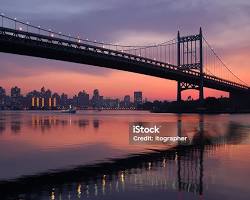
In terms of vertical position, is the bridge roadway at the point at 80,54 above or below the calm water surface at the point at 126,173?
above

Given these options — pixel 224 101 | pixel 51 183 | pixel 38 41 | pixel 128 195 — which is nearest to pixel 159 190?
pixel 128 195

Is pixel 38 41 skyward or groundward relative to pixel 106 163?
skyward

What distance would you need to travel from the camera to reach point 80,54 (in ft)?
210

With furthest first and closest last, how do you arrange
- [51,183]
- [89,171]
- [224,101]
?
1. [224,101]
2. [89,171]
3. [51,183]

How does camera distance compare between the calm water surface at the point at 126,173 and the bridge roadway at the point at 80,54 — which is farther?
the bridge roadway at the point at 80,54

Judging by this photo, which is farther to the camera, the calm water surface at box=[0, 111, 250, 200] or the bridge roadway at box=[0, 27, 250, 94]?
the bridge roadway at box=[0, 27, 250, 94]

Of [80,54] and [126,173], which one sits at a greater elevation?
[80,54]

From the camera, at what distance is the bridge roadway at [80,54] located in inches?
2194

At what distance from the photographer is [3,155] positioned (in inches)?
826

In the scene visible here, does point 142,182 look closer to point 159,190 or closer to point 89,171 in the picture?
point 159,190

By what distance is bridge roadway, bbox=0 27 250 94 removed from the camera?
55725 mm

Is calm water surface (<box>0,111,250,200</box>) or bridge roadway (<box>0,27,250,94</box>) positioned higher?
bridge roadway (<box>0,27,250,94</box>)

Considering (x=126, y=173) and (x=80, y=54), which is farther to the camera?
(x=80, y=54)

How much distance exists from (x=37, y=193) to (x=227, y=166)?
8.28m
